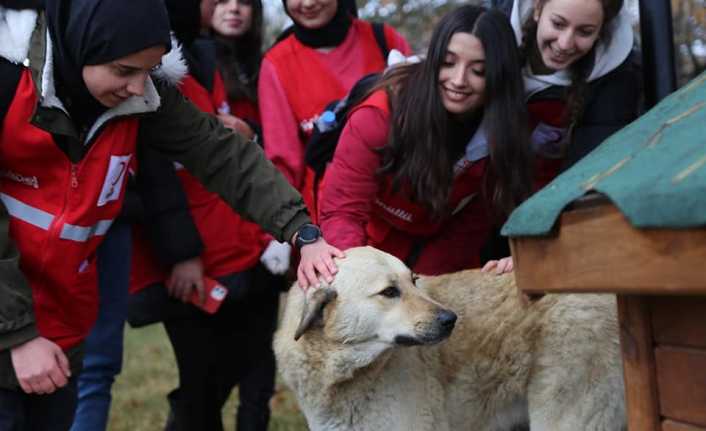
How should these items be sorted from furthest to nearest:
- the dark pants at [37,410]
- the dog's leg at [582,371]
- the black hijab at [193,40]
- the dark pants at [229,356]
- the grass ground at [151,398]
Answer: the grass ground at [151,398] < the dark pants at [229,356] < the black hijab at [193,40] < the dog's leg at [582,371] < the dark pants at [37,410]

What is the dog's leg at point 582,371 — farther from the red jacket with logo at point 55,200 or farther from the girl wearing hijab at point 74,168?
the red jacket with logo at point 55,200

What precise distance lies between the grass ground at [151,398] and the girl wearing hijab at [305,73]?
2557 mm

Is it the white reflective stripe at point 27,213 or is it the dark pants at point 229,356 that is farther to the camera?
the dark pants at point 229,356

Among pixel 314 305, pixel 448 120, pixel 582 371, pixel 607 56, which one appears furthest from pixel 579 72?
pixel 314 305

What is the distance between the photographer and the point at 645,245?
2420 millimetres

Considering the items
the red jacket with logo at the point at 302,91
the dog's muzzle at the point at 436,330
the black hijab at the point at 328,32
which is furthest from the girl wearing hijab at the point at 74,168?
the black hijab at the point at 328,32

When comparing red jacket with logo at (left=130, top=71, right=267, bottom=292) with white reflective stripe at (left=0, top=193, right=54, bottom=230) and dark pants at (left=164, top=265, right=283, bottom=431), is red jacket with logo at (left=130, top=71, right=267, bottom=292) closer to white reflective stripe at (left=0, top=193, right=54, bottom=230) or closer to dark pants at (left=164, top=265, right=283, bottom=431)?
dark pants at (left=164, top=265, right=283, bottom=431)

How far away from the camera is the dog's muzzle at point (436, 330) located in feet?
12.8

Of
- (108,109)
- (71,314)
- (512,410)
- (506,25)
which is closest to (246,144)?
(108,109)

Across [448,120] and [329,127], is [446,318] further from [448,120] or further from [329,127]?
[329,127]

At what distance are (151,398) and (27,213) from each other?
16.4ft

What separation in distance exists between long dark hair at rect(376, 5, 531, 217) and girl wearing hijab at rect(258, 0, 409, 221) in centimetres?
78

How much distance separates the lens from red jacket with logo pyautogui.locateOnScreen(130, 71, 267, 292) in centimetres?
504

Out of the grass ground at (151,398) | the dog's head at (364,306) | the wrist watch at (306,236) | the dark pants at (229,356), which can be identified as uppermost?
the wrist watch at (306,236)
